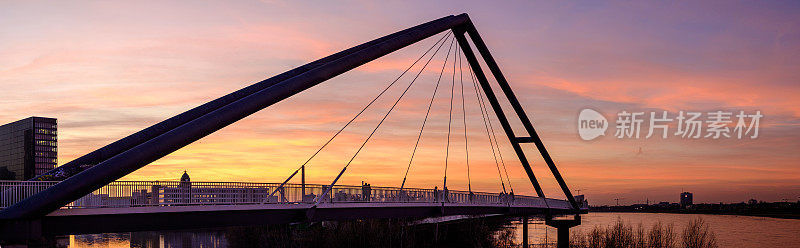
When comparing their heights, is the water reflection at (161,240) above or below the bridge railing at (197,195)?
below

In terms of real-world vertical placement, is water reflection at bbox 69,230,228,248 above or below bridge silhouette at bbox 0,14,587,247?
below

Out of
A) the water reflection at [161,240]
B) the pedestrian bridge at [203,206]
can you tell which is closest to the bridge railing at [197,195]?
the pedestrian bridge at [203,206]

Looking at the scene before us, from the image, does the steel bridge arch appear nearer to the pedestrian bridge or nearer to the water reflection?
the pedestrian bridge

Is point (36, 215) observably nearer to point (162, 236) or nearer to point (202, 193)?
point (202, 193)

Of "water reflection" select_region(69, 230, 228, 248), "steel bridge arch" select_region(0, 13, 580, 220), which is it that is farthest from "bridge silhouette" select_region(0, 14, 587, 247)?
"water reflection" select_region(69, 230, 228, 248)

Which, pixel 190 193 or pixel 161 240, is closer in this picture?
pixel 190 193

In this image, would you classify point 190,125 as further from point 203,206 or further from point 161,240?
point 161,240

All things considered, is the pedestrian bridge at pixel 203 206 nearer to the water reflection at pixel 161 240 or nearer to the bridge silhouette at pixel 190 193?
the bridge silhouette at pixel 190 193

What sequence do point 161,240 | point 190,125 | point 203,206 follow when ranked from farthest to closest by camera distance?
point 161,240, point 203,206, point 190,125

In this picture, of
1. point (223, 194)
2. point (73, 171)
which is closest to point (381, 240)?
point (223, 194)

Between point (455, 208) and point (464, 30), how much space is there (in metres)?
11.5

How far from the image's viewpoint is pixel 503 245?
76812 millimetres

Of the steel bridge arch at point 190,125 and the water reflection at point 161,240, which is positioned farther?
the water reflection at point 161,240

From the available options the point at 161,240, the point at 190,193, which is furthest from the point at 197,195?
the point at 161,240
